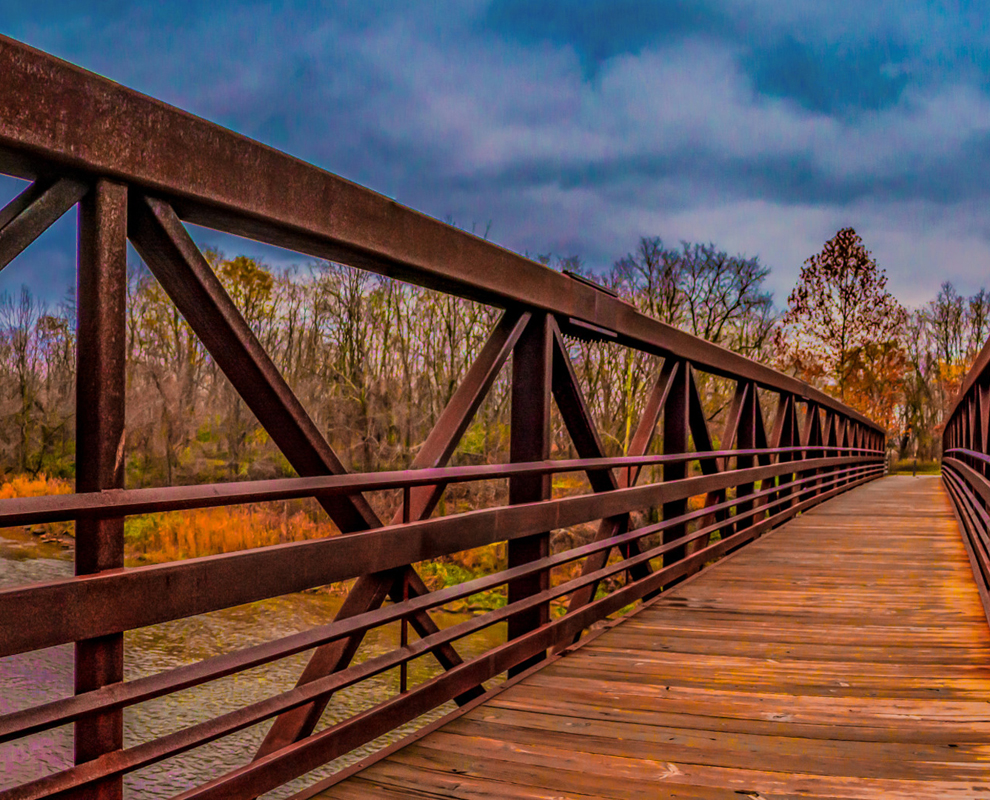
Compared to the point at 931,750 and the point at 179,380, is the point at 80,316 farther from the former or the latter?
the point at 179,380

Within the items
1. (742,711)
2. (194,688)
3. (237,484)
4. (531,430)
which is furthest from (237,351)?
(194,688)

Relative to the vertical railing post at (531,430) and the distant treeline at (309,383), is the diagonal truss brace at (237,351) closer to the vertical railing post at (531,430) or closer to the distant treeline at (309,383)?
the vertical railing post at (531,430)

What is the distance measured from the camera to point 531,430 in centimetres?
412

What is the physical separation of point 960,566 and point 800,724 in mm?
5046

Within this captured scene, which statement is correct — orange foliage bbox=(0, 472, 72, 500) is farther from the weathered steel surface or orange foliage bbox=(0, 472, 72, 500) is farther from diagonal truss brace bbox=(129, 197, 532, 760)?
diagonal truss brace bbox=(129, 197, 532, 760)

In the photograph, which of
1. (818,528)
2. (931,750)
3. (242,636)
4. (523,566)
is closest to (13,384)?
(242,636)

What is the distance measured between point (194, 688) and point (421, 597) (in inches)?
493

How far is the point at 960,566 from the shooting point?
730 centimetres

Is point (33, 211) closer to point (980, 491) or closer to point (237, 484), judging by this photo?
point (237, 484)

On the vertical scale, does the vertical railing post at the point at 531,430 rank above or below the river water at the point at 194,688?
above

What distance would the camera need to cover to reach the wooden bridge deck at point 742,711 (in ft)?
8.62

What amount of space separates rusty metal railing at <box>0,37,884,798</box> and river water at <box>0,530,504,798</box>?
6.98 meters

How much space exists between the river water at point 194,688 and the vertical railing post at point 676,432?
598cm

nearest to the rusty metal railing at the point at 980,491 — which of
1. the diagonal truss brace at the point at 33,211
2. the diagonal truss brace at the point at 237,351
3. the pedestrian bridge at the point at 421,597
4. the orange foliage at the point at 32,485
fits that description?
→ the pedestrian bridge at the point at 421,597
